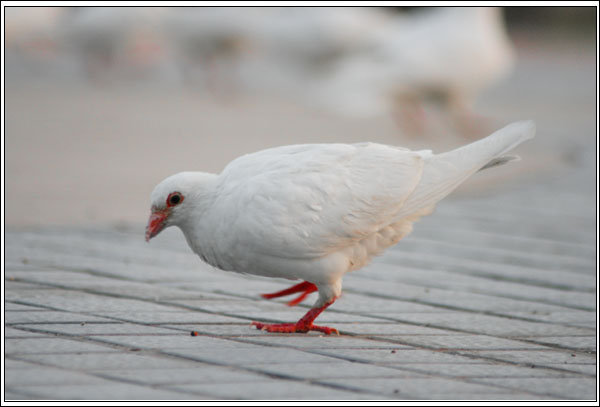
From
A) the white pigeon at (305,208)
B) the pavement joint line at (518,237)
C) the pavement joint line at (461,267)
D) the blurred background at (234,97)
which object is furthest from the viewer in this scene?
the blurred background at (234,97)

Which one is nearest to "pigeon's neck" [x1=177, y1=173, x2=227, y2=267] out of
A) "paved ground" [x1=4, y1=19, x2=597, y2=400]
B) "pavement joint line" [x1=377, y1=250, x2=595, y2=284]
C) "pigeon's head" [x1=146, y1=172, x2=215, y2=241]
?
"pigeon's head" [x1=146, y1=172, x2=215, y2=241]

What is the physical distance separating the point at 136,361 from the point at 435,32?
286 inches

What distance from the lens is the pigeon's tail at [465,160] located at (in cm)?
383

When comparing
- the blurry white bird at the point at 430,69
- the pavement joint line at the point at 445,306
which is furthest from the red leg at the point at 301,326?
the blurry white bird at the point at 430,69

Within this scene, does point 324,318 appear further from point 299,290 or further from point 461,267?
point 461,267

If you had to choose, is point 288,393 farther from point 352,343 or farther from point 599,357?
point 599,357

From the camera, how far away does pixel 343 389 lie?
286 cm

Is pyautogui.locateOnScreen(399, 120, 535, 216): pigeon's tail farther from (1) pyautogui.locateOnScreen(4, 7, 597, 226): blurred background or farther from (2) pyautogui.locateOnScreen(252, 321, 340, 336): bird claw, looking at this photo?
(1) pyautogui.locateOnScreen(4, 7, 597, 226): blurred background

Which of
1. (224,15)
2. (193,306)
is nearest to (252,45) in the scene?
(224,15)

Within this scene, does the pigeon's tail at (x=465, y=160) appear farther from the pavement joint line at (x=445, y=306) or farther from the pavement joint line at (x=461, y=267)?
the pavement joint line at (x=461, y=267)

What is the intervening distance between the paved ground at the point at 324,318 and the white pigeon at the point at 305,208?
0.86 ft

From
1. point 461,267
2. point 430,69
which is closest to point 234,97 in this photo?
point 430,69

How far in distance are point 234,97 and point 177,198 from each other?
9.90 metres

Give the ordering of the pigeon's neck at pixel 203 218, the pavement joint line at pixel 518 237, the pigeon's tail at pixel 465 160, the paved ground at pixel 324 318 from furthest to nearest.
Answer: the pavement joint line at pixel 518 237
the pigeon's tail at pixel 465 160
the pigeon's neck at pixel 203 218
the paved ground at pixel 324 318
